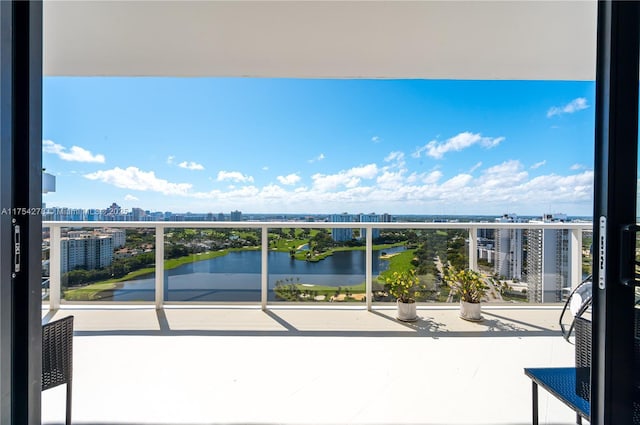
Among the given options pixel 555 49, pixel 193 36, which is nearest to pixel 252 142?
pixel 193 36

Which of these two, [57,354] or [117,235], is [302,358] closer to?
[57,354]

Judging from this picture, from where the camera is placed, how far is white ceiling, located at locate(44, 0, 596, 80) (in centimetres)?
191

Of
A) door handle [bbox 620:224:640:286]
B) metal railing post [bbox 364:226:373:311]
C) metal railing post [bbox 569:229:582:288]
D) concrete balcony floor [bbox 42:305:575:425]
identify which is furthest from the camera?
metal railing post [bbox 364:226:373:311]

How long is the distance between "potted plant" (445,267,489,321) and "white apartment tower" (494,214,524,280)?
331 millimetres

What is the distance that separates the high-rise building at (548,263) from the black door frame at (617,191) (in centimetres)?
309

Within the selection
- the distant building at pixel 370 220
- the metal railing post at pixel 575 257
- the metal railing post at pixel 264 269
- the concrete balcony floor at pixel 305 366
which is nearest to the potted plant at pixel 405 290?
the concrete balcony floor at pixel 305 366

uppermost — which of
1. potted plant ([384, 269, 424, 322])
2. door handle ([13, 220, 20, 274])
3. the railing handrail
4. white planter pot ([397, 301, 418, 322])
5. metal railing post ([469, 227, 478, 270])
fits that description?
door handle ([13, 220, 20, 274])

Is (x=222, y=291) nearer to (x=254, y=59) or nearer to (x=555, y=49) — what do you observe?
(x=254, y=59)

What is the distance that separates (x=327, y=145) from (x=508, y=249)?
286cm

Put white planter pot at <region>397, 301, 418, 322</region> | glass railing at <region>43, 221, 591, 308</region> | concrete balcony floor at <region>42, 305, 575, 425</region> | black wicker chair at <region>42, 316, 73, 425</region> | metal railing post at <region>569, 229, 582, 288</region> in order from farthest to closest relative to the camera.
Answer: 1. glass railing at <region>43, 221, 591, 308</region>
2. metal railing post at <region>569, 229, 582, 288</region>
3. white planter pot at <region>397, 301, 418, 322</region>
4. concrete balcony floor at <region>42, 305, 575, 425</region>
5. black wicker chair at <region>42, 316, 73, 425</region>

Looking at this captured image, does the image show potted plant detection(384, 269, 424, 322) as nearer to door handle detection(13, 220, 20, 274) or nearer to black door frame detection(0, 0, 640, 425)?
black door frame detection(0, 0, 640, 425)

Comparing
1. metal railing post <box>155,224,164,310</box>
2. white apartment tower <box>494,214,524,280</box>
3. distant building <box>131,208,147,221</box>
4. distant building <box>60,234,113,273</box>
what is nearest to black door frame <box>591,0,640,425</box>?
white apartment tower <box>494,214,524,280</box>

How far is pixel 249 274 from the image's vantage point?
3.62 meters

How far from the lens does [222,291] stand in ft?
11.8
